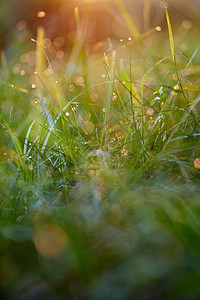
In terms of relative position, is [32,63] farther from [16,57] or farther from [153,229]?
[153,229]

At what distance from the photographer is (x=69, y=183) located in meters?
0.86

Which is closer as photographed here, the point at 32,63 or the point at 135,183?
the point at 135,183

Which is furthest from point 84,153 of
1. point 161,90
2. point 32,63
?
point 32,63

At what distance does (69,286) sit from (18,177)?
0.53 meters

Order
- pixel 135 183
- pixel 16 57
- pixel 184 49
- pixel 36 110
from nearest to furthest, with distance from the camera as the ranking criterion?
pixel 135 183 < pixel 36 110 < pixel 184 49 < pixel 16 57

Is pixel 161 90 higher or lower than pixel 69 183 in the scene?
higher

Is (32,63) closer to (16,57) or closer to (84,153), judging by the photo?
(16,57)

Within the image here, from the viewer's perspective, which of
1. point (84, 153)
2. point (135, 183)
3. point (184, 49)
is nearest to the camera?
point (135, 183)

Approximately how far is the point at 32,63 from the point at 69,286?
1803mm

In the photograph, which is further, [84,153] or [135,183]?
[84,153]

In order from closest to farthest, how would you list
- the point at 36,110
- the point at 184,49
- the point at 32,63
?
the point at 36,110
the point at 184,49
the point at 32,63

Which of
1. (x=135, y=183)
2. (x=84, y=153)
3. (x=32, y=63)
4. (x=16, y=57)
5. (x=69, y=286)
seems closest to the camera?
(x=69, y=286)

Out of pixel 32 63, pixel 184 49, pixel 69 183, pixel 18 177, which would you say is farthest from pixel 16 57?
pixel 69 183

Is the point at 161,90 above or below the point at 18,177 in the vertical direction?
above
